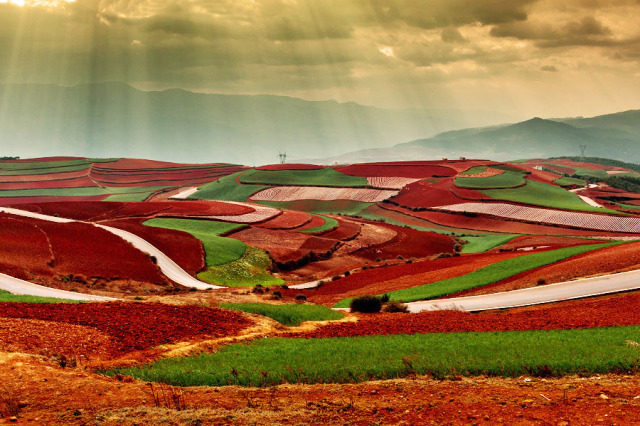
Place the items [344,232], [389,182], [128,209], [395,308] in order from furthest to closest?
[389,182]
[128,209]
[344,232]
[395,308]

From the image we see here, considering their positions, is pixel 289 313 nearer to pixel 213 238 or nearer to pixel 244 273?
pixel 244 273

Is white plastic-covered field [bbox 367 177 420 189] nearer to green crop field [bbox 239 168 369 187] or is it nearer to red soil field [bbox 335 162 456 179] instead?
green crop field [bbox 239 168 369 187]

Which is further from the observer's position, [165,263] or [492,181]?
[492,181]

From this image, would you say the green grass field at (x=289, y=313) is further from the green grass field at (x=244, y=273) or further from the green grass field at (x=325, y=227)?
the green grass field at (x=325, y=227)

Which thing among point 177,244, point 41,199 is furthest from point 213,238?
point 41,199

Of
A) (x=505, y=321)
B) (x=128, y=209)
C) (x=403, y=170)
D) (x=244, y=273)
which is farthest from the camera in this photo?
(x=403, y=170)

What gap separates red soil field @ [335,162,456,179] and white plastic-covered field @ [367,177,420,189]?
13.4 ft

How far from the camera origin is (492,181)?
523ft

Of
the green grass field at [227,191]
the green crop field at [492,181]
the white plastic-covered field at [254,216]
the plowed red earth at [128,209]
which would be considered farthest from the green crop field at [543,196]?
the green grass field at [227,191]

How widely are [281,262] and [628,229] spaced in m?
66.9

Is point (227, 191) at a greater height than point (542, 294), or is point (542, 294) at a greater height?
point (227, 191)

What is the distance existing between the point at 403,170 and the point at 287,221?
89.3 m

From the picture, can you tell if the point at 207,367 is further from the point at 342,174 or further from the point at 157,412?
the point at 342,174

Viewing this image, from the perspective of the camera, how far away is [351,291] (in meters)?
50.8
